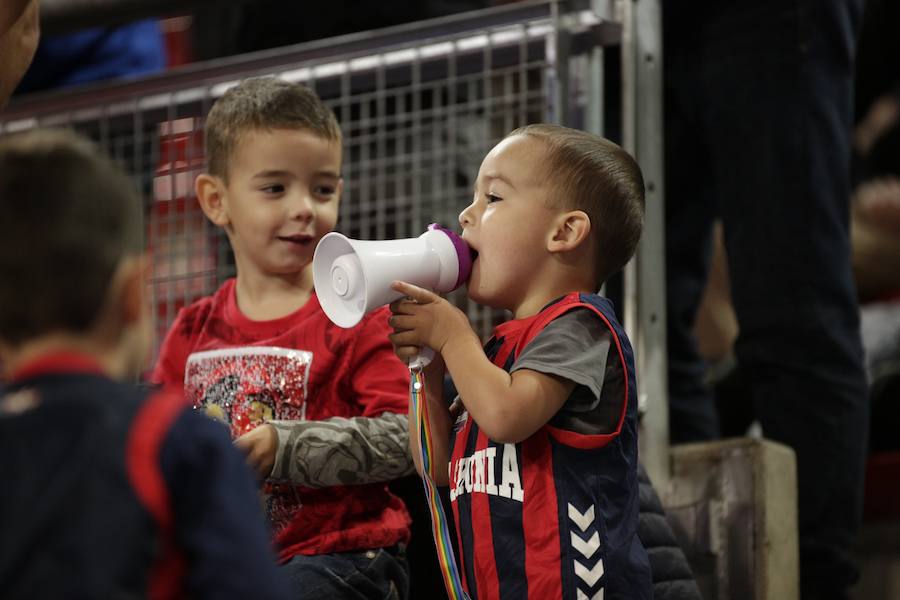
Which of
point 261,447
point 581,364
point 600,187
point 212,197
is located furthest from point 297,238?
point 581,364

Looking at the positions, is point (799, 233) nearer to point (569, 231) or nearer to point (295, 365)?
point (569, 231)

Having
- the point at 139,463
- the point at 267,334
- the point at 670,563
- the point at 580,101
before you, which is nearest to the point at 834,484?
the point at 670,563

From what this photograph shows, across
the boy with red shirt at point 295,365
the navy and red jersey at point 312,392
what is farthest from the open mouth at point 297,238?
the navy and red jersey at point 312,392

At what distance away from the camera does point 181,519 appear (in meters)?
1.07

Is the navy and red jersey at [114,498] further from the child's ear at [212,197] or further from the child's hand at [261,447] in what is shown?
the child's ear at [212,197]

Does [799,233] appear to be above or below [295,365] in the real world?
above

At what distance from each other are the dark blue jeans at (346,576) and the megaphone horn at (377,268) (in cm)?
38

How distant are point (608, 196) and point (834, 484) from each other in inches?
32.5

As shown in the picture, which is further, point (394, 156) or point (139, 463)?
point (394, 156)

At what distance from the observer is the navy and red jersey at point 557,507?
152 cm

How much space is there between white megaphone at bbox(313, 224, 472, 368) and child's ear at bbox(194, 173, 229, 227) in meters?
0.50

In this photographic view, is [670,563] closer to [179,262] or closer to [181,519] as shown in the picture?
[181,519]

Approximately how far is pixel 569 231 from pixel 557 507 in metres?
0.37

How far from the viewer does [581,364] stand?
154cm
